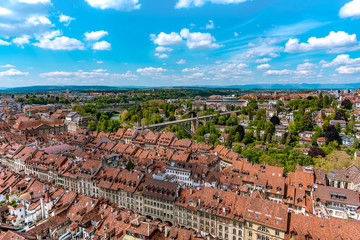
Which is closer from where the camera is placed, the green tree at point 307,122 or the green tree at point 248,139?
the green tree at point 248,139

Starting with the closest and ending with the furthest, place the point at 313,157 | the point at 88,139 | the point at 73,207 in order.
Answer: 1. the point at 73,207
2. the point at 313,157
3. the point at 88,139

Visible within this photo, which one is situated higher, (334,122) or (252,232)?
(334,122)

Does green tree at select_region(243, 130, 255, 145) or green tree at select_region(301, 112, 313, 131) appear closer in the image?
green tree at select_region(243, 130, 255, 145)

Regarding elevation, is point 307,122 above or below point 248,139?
above

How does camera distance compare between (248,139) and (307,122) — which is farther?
(248,139)

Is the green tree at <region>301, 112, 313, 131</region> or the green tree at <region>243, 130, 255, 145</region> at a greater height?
the green tree at <region>301, 112, 313, 131</region>

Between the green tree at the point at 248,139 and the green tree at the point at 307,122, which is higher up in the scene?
the green tree at the point at 307,122

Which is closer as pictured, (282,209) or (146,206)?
(282,209)

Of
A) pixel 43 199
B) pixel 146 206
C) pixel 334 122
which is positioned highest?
pixel 334 122

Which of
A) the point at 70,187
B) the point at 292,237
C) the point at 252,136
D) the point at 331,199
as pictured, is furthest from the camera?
the point at 252,136

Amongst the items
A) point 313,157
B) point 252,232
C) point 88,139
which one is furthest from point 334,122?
point 88,139

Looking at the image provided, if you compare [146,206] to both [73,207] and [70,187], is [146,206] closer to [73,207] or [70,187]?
[73,207]
